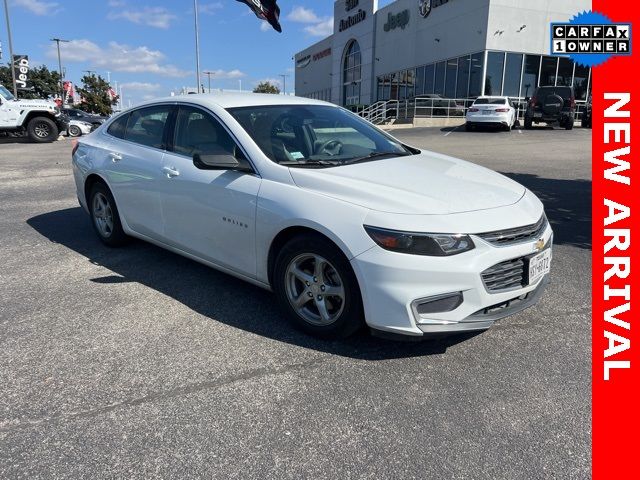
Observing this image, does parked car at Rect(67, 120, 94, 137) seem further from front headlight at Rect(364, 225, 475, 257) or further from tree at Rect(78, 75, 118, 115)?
tree at Rect(78, 75, 118, 115)

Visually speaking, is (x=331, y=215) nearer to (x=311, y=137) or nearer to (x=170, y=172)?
(x=311, y=137)

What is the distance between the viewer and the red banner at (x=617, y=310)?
7.91 feet

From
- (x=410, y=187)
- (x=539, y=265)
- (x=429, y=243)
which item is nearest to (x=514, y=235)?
(x=539, y=265)

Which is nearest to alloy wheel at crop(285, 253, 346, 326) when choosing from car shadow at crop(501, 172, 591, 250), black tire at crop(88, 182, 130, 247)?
black tire at crop(88, 182, 130, 247)

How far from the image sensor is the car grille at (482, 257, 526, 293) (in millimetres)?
2852

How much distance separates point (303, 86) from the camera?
6569 centimetres

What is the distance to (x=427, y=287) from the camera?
278 cm

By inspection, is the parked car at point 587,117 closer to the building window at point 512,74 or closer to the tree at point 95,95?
the building window at point 512,74

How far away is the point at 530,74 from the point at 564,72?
6.84 feet

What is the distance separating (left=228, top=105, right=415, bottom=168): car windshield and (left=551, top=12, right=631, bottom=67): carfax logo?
50.2 feet

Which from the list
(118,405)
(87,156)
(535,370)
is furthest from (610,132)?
(118,405)

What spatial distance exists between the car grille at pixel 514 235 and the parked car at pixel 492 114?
20410 mm

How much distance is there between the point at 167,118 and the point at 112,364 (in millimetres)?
2321

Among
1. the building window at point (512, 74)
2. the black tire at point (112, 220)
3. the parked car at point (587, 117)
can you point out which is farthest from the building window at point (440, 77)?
the black tire at point (112, 220)
